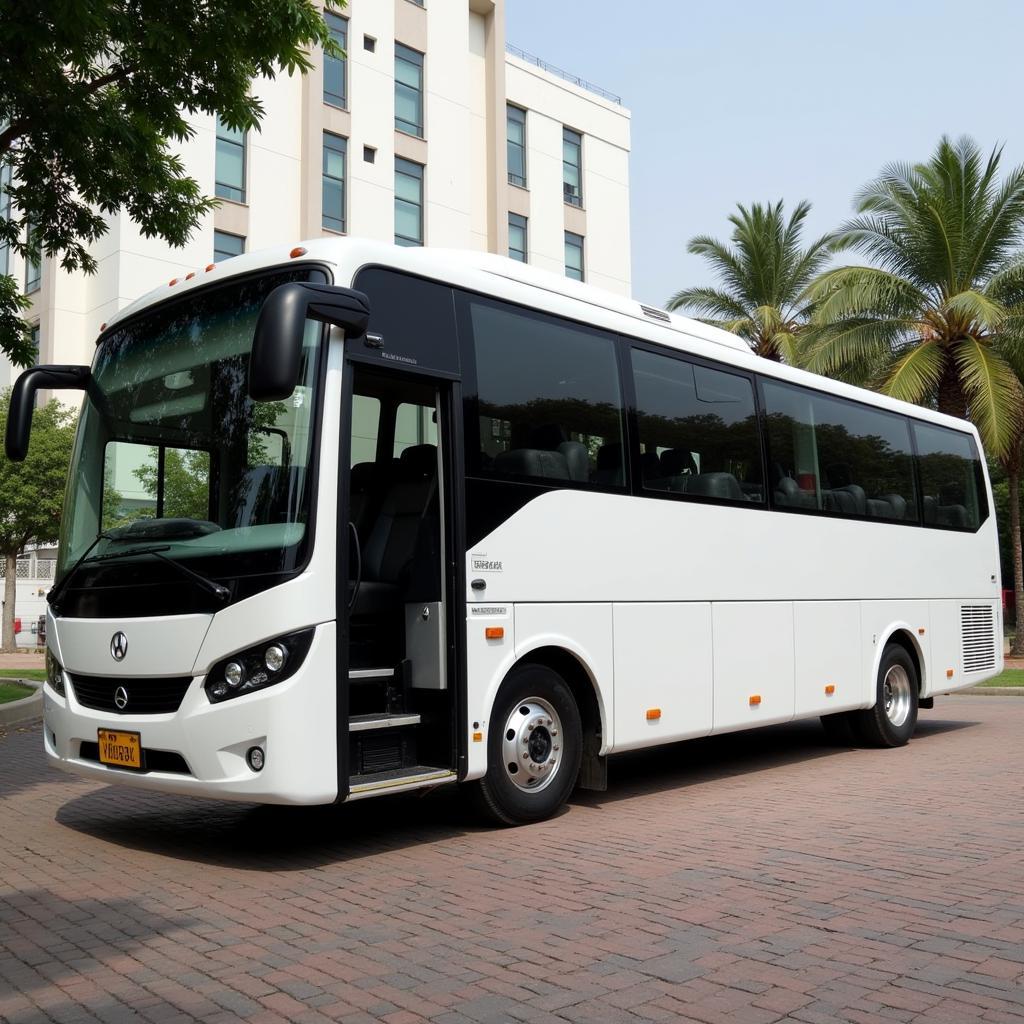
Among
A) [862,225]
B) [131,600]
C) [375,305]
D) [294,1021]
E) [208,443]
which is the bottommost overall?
[294,1021]

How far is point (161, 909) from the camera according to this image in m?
5.70

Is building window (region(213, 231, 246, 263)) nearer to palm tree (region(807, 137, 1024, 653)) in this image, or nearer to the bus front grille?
palm tree (region(807, 137, 1024, 653))

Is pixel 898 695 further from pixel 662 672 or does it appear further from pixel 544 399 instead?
pixel 544 399

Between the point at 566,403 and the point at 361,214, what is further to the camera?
the point at 361,214

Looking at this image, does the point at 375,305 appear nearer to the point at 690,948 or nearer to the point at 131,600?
the point at 131,600

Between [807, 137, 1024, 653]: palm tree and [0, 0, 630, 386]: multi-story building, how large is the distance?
14462mm

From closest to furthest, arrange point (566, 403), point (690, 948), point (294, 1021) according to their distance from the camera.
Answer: point (294, 1021)
point (690, 948)
point (566, 403)

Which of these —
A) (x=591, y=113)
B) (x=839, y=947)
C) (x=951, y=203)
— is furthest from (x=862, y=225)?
(x=839, y=947)

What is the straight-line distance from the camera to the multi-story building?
32.7m

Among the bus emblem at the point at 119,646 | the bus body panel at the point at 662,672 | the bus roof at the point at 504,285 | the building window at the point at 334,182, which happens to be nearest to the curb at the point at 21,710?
the bus roof at the point at 504,285

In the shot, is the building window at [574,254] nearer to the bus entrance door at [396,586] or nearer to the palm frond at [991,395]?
the palm frond at [991,395]

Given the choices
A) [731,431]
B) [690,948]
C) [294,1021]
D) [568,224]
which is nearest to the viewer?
[294,1021]

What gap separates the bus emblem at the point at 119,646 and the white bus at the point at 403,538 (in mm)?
17

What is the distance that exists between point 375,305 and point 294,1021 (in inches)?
161
